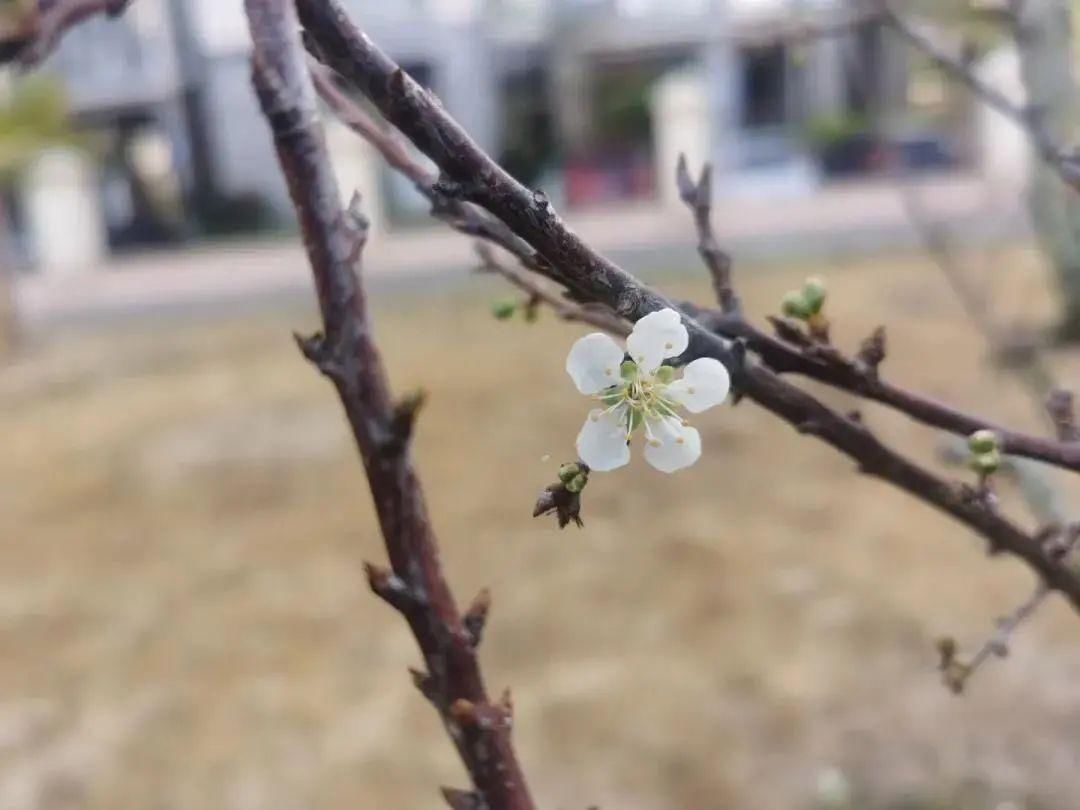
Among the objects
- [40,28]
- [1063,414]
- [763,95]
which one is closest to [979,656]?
[1063,414]

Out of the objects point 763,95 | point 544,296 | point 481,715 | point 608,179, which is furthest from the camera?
point 763,95

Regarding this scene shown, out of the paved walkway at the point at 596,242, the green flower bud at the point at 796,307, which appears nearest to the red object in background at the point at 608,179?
the paved walkway at the point at 596,242

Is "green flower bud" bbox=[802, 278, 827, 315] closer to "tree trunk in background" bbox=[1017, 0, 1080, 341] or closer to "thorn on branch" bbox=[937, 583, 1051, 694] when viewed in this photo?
"thorn on branch" bbox=[937, 583, 1051, 694]

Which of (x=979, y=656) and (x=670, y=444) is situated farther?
(x=979, y=656)

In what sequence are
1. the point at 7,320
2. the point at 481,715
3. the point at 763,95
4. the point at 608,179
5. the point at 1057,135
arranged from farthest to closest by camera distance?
the point at 763,95, the point at 608,179, the point at 7,320, the point at 1057,135, the point at 481,715

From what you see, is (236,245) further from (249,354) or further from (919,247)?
(919,247)

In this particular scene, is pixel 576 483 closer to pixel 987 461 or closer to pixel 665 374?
pixel 665 374
